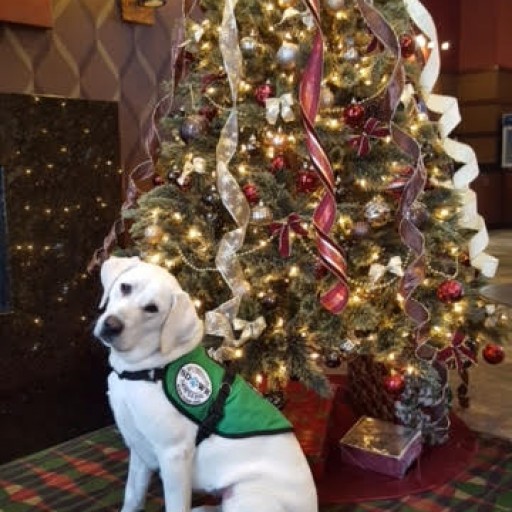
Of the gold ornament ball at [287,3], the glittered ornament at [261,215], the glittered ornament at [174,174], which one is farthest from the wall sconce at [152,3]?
the glittered ornament at [261,215]

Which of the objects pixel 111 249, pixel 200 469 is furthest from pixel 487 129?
pixel 200 469

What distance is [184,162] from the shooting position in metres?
2.20

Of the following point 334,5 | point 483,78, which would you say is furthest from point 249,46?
point 483,78

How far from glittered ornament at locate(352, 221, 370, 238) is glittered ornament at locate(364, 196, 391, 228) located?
0.08 ft

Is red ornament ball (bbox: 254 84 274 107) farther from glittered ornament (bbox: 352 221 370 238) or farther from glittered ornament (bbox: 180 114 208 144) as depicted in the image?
glittered ornament (bbox: 352 221 370 238)

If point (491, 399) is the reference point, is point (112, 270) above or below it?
above

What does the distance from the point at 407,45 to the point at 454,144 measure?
407 mm

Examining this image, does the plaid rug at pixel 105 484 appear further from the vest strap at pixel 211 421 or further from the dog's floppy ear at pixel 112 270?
the dog's floppy ear at pixel 112 270

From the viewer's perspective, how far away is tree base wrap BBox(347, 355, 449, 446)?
90.2 inches

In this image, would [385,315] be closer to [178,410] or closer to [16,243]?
[178,410]

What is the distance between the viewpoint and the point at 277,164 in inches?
83.7

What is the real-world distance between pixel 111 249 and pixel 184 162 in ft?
2.24

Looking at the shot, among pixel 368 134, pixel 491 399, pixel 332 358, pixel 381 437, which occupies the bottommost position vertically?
pixel 491 399

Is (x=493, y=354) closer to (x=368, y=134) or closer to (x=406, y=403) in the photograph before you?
(x=406, y=403)
